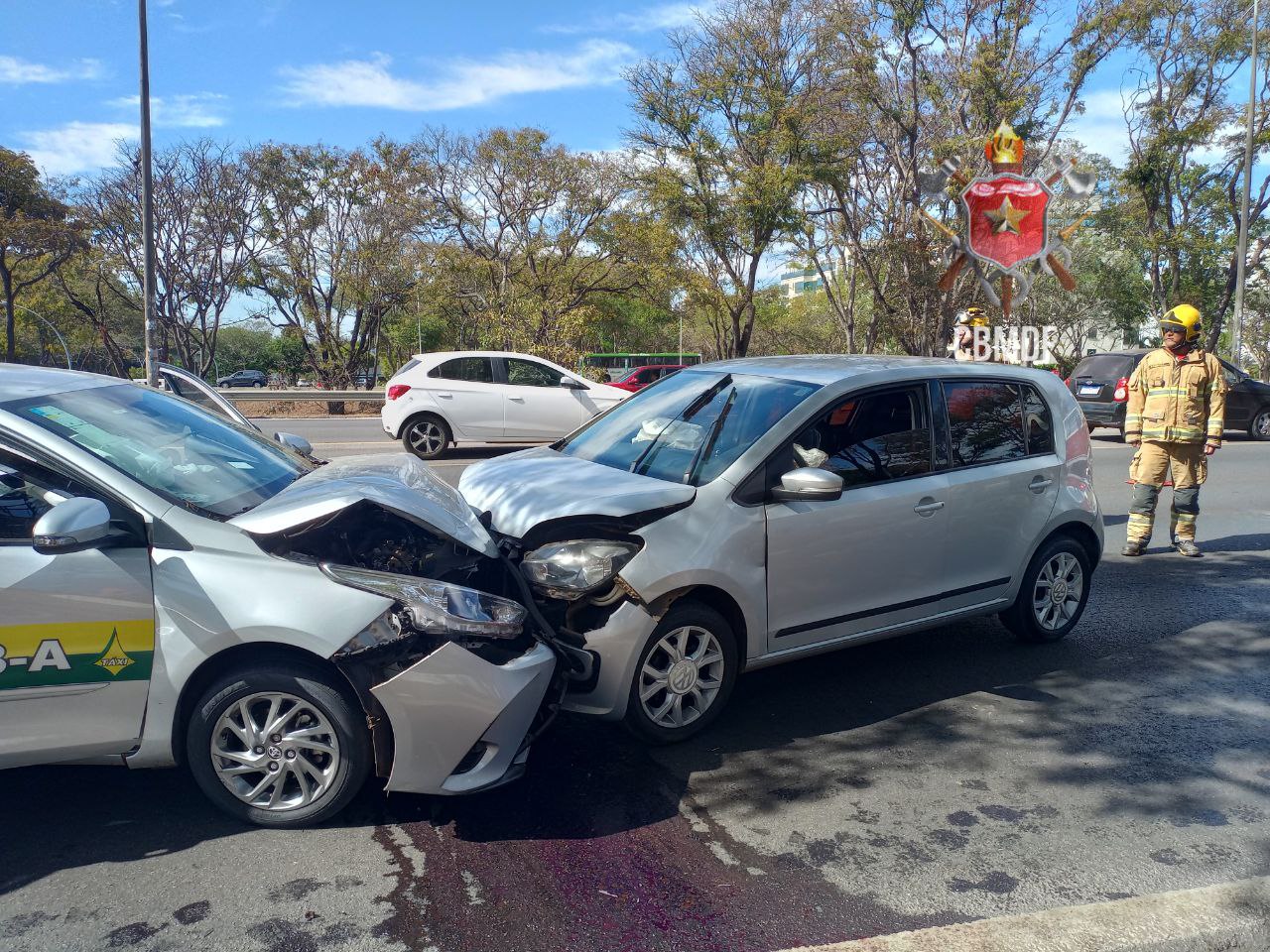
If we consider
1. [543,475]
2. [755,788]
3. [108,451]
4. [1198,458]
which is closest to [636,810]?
[755,788]

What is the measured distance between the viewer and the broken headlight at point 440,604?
10.7 feet

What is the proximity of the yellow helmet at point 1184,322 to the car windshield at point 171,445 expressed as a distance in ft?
21.8

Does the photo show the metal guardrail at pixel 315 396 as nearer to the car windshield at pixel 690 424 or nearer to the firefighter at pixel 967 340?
the firefighter at pixel 967 340

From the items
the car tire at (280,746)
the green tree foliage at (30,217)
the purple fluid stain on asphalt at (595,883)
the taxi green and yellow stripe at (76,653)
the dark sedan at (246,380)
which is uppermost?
the green tree foliage at (30,217)

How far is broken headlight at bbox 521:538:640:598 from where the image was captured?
12.7ft

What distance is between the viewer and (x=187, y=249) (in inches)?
1123

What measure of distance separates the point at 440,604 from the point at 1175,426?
21.7 feet

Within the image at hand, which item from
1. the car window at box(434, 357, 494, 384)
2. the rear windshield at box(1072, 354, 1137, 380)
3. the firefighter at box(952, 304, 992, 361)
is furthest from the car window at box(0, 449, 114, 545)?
the rear windshield at box(1072, 354, 1137, 380)

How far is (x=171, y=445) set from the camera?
3.88 m

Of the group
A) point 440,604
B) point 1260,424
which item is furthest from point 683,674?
point 1260,424

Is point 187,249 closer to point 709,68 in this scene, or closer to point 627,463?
point 709,68

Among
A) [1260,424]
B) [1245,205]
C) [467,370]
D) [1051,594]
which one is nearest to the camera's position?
[1051,594]

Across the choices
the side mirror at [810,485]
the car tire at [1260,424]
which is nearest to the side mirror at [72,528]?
the side mirror at [810,485]

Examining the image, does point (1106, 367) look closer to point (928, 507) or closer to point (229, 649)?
point (928, 507)
